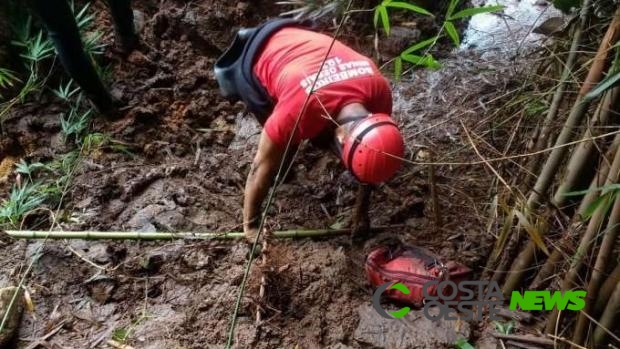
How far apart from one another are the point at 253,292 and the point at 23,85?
190 cm

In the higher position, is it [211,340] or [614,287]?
[614,287]

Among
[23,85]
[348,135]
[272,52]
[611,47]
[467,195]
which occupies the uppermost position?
[611,47]

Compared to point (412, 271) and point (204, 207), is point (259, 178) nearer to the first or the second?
point (204, 207)

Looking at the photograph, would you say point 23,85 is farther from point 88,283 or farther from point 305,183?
point 305,183

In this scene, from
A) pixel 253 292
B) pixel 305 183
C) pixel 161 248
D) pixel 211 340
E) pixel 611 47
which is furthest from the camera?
pixel 305 183

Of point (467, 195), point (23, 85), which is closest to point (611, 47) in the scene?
point (467, 195)

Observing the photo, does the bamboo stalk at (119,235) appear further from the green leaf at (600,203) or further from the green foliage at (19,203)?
the green leaf at (600,203)

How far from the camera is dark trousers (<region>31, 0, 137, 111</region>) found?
2562mm

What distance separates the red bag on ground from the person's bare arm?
52 cm

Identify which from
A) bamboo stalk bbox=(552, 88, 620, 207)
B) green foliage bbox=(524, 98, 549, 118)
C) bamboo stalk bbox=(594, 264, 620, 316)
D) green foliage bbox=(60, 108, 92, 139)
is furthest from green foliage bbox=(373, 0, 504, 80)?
green foliage bbox=(60, 108, 92, 139)

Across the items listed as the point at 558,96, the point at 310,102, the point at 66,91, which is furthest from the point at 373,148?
the point at 66,91

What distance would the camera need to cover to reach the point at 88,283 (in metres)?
2.21

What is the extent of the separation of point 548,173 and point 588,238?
26cm

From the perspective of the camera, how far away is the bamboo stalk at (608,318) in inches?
61.2
